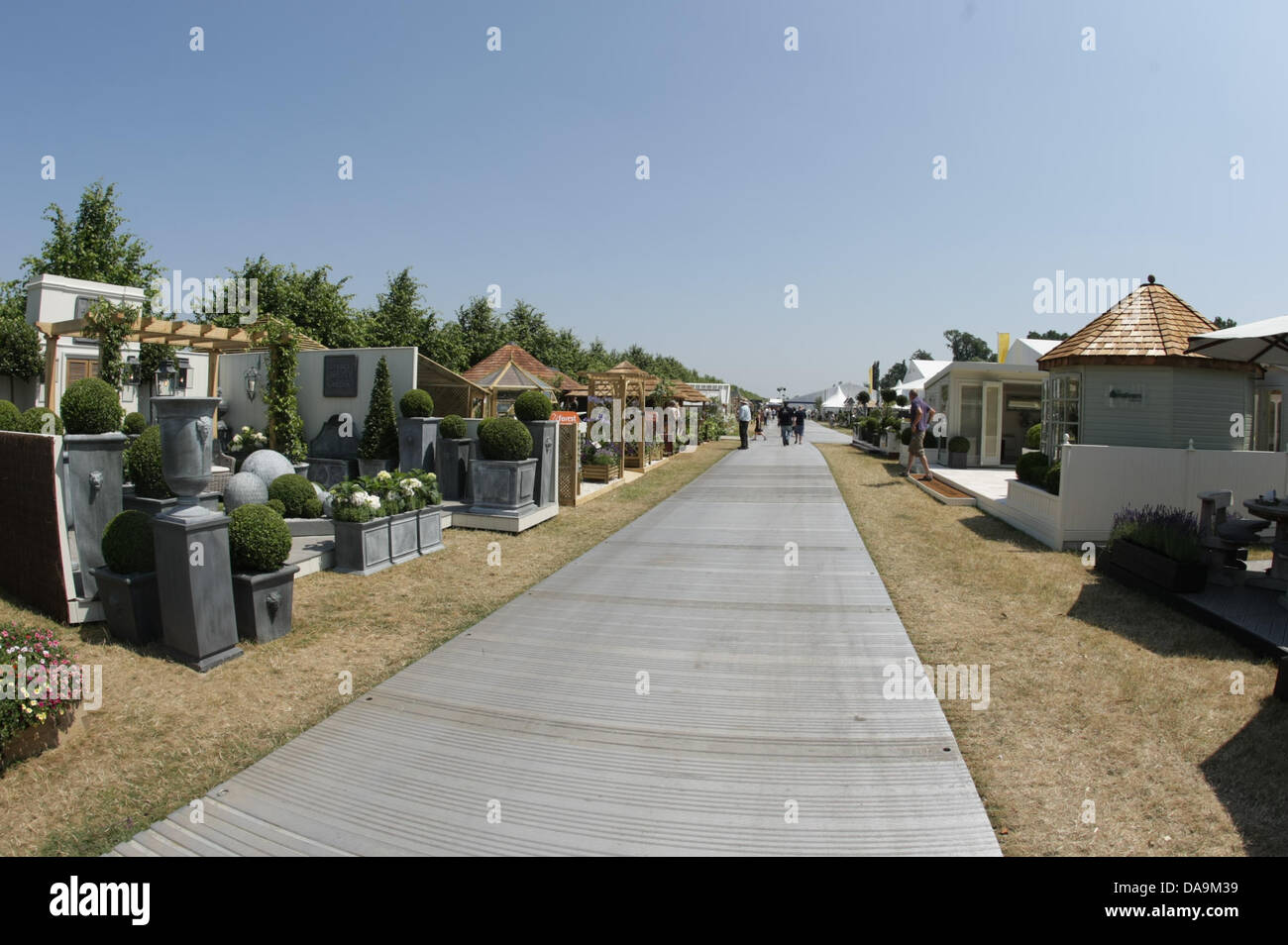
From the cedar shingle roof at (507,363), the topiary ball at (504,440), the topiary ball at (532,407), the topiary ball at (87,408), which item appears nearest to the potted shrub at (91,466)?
the topiary ball at (87,408)

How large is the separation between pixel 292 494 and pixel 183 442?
14.5 feet

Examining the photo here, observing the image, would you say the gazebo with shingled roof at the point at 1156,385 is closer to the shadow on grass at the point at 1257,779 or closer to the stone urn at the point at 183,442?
the shadow on grass at the point at 1257,779

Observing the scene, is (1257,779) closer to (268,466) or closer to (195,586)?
(195,586)

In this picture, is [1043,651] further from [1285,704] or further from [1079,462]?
[1079,462]

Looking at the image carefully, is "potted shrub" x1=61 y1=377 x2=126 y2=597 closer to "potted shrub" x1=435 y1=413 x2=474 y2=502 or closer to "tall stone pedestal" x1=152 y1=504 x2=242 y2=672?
"tall stone pedestal" x1=152 y1=504 x2=242 y2=672

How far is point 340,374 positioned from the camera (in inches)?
504

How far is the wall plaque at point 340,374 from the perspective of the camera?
12.7m

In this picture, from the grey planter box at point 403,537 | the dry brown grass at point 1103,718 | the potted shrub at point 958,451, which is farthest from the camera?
the potted shrub at point 958,451

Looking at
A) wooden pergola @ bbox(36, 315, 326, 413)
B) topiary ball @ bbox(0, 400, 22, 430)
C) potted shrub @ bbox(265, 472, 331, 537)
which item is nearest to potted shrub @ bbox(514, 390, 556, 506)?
potted shrub @ bbox(265, 472, 331, 537)

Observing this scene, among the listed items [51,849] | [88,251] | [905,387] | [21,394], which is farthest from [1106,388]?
[88,251]

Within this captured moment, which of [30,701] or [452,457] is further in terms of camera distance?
[452,457]

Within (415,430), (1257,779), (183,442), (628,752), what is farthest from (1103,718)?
(415,430)

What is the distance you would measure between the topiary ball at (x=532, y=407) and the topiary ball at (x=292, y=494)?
376 cm

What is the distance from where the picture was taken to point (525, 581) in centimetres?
808
